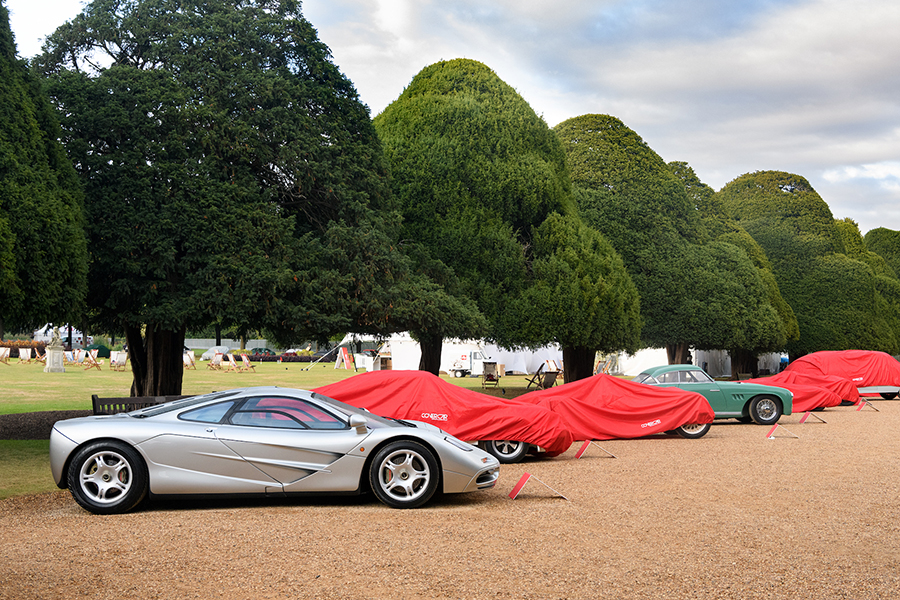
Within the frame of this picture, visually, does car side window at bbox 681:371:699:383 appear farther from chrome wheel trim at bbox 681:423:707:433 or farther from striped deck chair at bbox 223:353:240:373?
striped deck chair at bbox 223:353:240:373

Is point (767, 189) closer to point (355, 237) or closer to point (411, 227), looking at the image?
point (411, 227)

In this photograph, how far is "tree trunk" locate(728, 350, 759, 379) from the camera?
140 ft

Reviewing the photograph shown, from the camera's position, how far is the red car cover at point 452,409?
11203 mm

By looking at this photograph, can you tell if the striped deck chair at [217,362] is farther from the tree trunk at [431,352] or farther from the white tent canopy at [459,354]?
the tree trunk at [431,352]

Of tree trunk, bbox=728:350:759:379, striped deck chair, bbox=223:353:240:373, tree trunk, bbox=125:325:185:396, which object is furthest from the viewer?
striped deck chair, bbox=223:353:240:373

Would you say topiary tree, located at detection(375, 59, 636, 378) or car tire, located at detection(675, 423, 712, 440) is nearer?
car tire, located at detection(675, 423, 712, 440)

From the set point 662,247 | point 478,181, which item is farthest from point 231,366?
point 478,181

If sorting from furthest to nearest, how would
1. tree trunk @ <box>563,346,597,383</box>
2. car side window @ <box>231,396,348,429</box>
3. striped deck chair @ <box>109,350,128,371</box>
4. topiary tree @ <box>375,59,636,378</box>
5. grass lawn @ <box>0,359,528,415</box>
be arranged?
striped deck chair @ <box>109,350,128,371</box>, tree trunk @ <box>563,346,597,383</box>, topiary tree @ <box>375,59,636,378</box>, grass lawn @ <box>0,359,528,415</box>, car side window @ <box>231,396,348,429</box>

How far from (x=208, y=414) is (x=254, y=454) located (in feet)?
2.27

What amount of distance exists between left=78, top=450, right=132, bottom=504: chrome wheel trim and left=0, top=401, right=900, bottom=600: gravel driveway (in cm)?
25

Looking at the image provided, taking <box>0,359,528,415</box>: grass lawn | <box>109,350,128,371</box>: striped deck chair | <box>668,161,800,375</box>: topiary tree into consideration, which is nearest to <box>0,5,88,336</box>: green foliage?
<box>0,359,528,415</box>: grass lawn

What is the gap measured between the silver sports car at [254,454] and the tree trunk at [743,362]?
37157 mm

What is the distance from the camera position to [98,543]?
640cm

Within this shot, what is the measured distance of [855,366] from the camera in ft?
86.3
